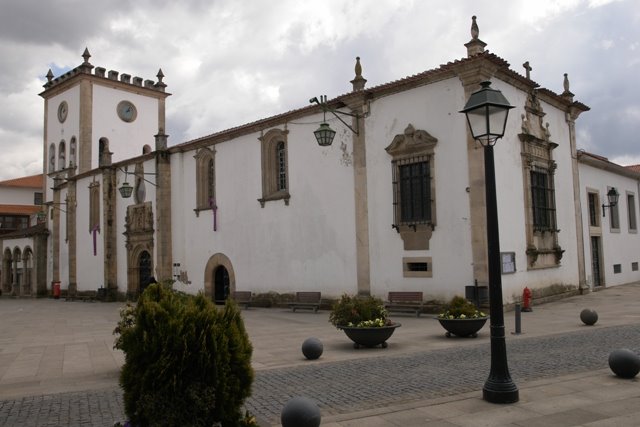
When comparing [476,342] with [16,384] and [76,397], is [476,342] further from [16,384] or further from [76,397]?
[16,384]

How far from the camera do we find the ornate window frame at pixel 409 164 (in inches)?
683

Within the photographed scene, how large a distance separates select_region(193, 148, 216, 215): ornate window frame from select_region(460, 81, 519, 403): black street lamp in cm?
1994

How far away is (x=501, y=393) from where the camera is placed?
249 inches

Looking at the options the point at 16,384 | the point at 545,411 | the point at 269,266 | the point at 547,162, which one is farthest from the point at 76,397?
the point at 547,162

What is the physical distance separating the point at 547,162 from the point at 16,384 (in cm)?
1773

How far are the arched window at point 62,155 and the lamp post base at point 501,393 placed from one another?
148 feet

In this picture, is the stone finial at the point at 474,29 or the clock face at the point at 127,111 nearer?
the stone finial at the point at 474,29

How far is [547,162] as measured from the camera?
1984 centimetres

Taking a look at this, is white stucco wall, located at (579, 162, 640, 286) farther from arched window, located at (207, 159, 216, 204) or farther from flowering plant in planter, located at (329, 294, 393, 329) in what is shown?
arched window, located at (207, 159, 216, 204)

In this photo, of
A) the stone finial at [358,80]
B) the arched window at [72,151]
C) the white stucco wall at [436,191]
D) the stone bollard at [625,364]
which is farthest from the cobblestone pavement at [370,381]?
the arched window at [72,151]

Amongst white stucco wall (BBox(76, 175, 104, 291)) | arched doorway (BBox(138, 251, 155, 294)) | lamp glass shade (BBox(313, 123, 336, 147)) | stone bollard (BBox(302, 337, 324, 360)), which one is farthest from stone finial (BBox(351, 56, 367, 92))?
white stucco wall (BBox(76, 175, 104, 291))

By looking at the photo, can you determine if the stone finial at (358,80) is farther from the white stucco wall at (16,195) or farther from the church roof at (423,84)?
the white stucco wall at (16,195)

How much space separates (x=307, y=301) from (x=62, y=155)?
1323 inches

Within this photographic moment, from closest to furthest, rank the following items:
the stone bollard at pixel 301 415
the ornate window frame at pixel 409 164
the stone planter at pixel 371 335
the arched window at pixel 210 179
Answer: the stone bollard at pixel 301 415 → the stone planter at pixel 371 335 → the ornate window frame at pixel 409 164 → the arched window at pixel 210 179
